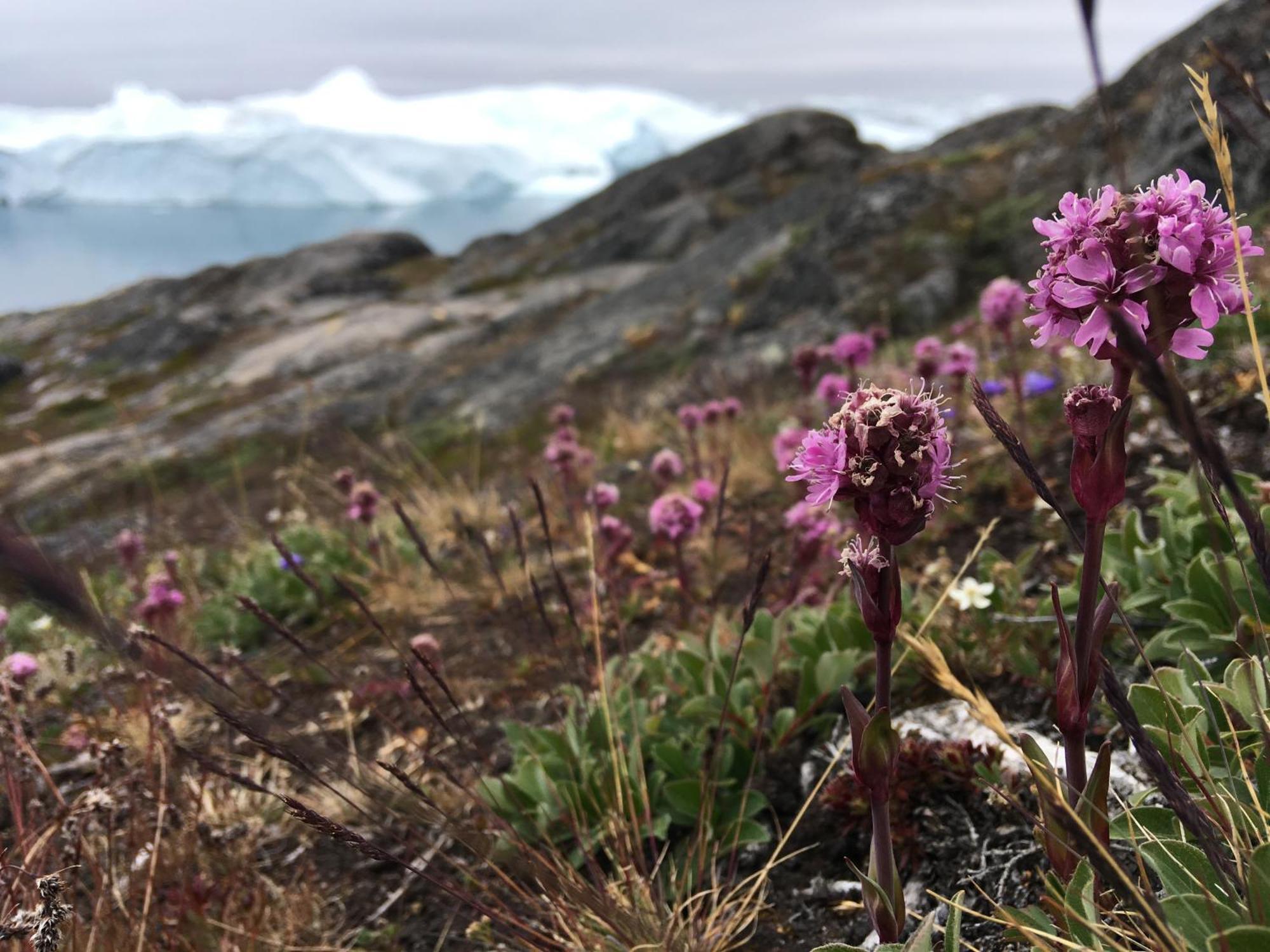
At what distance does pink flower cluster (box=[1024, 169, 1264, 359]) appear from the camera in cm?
118

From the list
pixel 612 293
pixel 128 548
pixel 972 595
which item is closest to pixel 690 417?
pixel 972 595

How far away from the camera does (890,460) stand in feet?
4.12

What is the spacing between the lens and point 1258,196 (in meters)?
7.03

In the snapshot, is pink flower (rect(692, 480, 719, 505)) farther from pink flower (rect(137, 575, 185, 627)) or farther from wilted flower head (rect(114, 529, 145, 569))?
wilted flower head (rect(114, 529, 145, 569))

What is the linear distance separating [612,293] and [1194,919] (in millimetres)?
19148

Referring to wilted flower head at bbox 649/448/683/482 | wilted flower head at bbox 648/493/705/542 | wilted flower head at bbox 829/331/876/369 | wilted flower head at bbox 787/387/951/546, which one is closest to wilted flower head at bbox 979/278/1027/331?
wilted flower head at bbox 829/331/876/369

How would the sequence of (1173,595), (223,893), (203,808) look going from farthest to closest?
1. (203,808)
2. (223,893)
3. (1173,595)

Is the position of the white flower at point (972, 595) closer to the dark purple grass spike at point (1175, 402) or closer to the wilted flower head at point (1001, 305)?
the dark purple grass spike at point (1175, 402)

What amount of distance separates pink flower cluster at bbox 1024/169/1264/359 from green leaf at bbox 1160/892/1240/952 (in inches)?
32.1

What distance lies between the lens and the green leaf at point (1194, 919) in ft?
3.92

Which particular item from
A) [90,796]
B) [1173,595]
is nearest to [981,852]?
[1173,595]

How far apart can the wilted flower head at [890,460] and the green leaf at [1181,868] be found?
659mm

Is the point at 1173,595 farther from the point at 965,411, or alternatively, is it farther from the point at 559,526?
the point at 559,526

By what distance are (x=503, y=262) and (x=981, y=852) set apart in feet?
103
